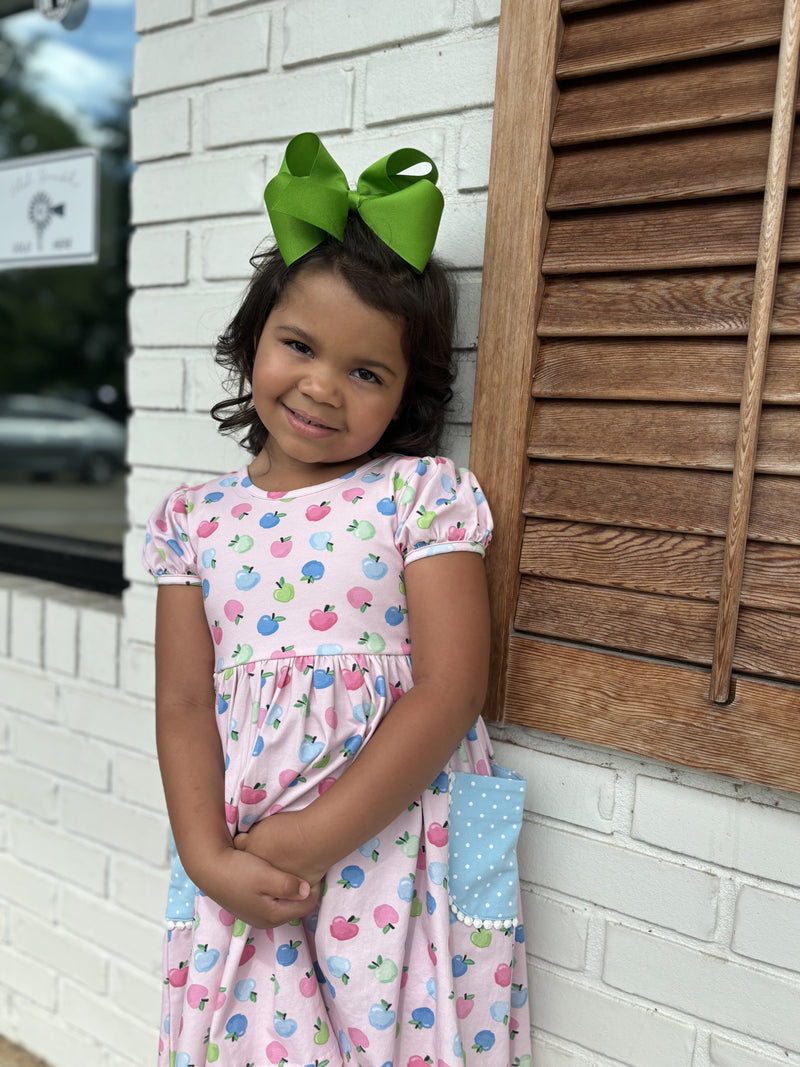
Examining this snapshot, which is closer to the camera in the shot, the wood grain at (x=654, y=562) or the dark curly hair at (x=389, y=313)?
the wood grain at (x=654, y=562)

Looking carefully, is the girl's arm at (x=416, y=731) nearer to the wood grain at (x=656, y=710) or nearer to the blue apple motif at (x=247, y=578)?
the wood grain at (x=656, y=710)

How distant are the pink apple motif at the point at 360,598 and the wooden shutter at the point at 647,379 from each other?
190 mm

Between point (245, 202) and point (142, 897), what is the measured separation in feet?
4.15

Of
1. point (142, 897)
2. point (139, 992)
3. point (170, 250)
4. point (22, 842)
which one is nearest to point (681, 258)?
point (170, 250)

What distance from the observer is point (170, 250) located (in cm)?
163

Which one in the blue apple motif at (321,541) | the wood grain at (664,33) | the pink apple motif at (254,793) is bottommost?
the pink apple motif at (254,793)

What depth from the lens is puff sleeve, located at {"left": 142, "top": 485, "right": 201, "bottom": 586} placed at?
133 centimetres

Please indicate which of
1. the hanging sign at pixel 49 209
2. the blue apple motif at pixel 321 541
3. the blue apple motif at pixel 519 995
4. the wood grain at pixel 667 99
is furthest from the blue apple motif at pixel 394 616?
the hanging sign at pixel 49 209

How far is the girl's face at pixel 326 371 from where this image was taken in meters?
1.17

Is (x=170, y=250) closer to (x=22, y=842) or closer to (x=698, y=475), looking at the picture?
(x=698, y=475)

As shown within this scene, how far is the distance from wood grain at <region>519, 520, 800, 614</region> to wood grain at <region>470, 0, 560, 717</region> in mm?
45

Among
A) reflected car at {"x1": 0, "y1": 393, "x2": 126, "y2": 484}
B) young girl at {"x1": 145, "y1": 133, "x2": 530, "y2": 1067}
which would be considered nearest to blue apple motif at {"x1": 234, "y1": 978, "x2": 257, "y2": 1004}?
young girl at {"x1": 145, "y1": 133, "x2": 530, "y2": 1067}

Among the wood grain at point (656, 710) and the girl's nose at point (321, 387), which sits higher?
the girl's nose at point (321, 387)

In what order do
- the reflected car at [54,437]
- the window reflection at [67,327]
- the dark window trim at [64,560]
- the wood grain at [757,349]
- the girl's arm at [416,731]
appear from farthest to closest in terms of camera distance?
the reflected car at [54,437], the window reflection at [67,327], the dark window trim at [64,560], the girl's arm at [416,731], the wood grain at [757,349]
